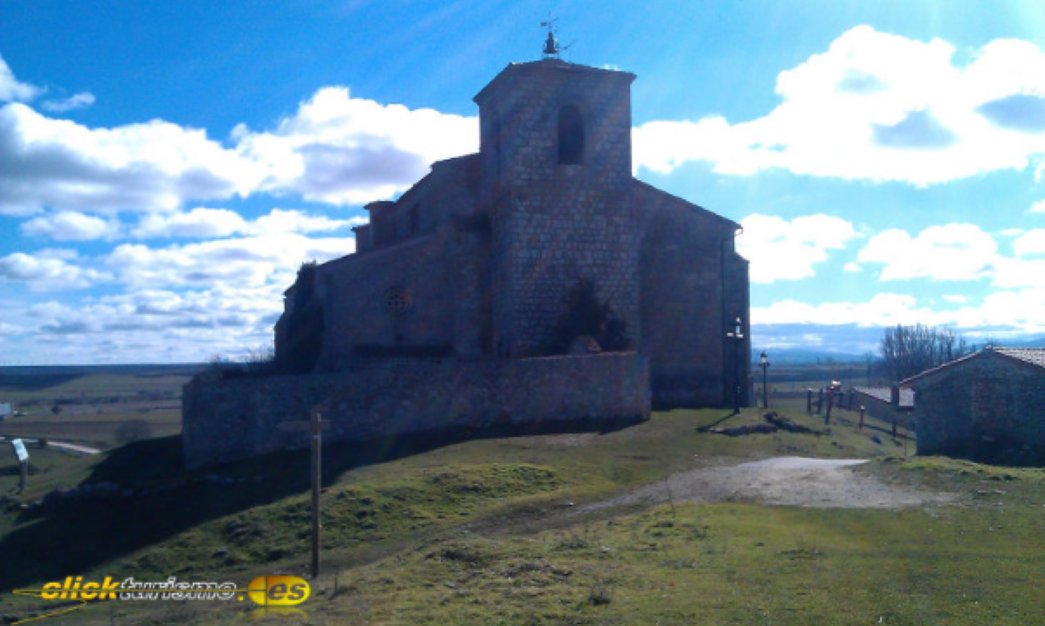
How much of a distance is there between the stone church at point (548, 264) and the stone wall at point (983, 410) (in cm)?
892

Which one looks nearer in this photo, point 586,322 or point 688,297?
point 586,322

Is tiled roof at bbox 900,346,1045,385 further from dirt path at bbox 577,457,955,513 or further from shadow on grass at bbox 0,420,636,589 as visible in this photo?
shadow on grass at bbox 0,420,636,589

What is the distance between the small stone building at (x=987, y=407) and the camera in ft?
69.3

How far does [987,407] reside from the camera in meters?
22.1

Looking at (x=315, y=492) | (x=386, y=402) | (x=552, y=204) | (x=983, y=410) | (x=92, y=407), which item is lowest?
(x=92, y=407)

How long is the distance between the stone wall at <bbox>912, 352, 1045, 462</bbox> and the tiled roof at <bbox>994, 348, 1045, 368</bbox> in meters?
0.22

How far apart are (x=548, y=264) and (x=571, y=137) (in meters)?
4.60

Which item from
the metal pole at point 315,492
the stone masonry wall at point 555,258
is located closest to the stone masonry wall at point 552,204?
the stone masonry wall at point 555,258

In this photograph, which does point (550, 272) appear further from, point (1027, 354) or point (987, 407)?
point (1027, 354)

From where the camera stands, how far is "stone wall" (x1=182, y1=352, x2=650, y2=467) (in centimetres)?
2278

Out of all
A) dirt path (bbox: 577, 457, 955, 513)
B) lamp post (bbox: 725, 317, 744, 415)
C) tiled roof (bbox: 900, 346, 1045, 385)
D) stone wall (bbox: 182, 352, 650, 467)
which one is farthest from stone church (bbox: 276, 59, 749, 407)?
dirt path (bbox: 577, 457, 955, 513)

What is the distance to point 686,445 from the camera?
2269 centimetres

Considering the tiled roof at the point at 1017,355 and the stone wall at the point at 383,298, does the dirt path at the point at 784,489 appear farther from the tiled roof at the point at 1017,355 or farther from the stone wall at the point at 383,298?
the stone wall at the point at 383,298

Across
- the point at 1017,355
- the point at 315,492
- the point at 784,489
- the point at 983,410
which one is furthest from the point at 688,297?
the point at 315,492
